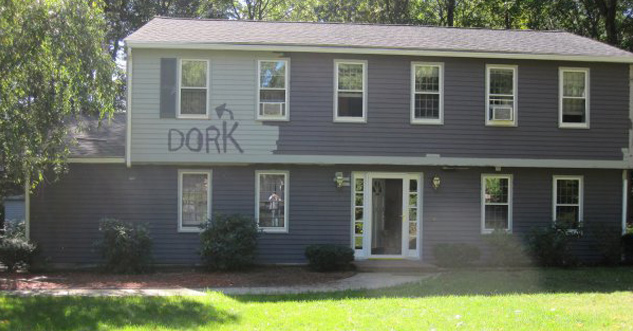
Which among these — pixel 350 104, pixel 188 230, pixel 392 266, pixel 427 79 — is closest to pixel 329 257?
pixel 392 266

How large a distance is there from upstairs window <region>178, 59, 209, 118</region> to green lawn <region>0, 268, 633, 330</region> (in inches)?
236

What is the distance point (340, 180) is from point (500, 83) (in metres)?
5.07

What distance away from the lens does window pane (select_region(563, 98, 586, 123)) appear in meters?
16.3

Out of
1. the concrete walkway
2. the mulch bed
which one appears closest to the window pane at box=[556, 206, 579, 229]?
the concrete walkway

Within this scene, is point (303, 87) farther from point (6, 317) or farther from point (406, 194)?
point (6, 317)

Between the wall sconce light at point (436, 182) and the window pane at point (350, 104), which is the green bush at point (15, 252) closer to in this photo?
the window pane at point (350, 104)

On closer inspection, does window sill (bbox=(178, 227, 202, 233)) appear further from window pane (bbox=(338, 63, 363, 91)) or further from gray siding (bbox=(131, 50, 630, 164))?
window pane (bbox=(338, 63, 363, 91))

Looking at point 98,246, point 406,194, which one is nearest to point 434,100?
point 406,194

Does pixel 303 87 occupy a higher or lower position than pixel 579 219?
higher

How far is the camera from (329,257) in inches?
560

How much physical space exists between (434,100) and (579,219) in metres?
5.18

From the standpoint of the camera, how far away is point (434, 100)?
1594 centimetres

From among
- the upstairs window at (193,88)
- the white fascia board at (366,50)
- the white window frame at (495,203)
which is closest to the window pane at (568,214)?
the white window frame at (495,203)

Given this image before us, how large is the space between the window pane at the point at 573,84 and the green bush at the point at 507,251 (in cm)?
426
